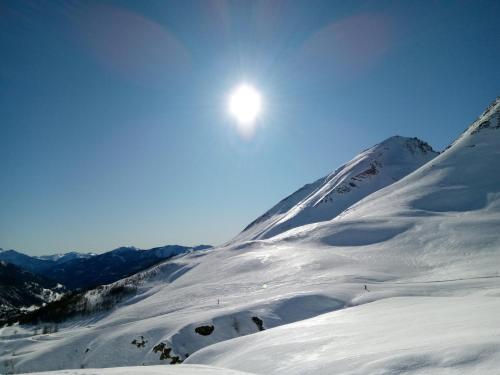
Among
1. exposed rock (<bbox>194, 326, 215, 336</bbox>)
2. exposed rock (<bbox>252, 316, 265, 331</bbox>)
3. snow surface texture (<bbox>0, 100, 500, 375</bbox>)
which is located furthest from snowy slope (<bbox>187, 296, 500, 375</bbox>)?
exposed rock (<bbox>194, 326, 215, 336</bbox>)

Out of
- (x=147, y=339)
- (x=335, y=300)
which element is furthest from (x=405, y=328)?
(x=147, y=339)

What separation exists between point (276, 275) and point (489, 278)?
30848 mm

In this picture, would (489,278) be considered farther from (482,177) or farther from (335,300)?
(482,177)

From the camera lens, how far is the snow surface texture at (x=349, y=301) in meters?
11.2

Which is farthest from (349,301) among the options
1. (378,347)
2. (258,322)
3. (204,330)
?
(378,347)

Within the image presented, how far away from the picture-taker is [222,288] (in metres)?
57.8

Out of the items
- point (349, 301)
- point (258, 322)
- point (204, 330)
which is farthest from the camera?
point (204, 330)

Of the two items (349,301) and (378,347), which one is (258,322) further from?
(378,347)

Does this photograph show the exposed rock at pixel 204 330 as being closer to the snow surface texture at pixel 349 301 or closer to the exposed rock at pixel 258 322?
the snow surface texture at pixel 349 301

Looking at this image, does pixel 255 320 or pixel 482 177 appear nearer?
pixel 255 320

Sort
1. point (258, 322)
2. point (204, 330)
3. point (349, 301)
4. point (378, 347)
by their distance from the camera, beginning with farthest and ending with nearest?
point (204, 330) < point (258, 322) < point (349, 301) < point (378, 347)

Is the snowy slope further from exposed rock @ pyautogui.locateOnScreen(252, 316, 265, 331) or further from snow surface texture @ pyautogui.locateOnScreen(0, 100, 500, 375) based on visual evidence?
exposed rock @ pyautogui.locateOnScreen(252, 316, 265, 331)

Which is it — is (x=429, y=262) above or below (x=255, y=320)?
above

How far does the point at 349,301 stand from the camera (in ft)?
109
